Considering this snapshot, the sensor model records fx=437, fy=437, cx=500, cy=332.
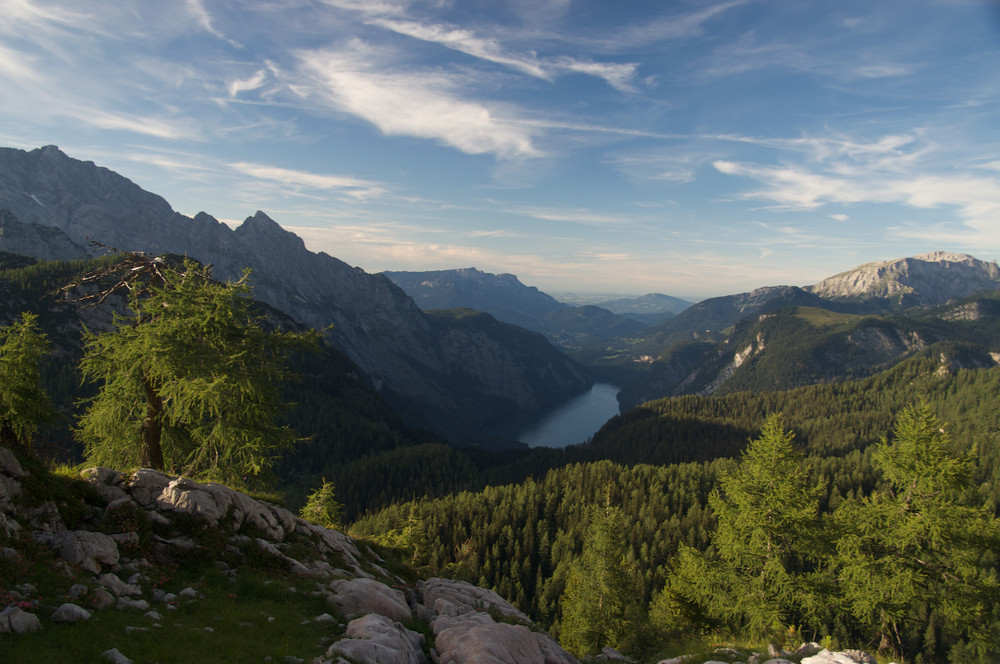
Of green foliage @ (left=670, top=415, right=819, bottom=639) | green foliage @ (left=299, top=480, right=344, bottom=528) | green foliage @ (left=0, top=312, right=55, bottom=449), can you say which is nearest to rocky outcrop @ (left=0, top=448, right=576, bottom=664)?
green foliage @ (left=0, top=312, right=55, bottom=449)

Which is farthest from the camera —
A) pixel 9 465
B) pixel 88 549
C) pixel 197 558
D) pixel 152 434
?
pixel 152 434

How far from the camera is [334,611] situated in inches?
611

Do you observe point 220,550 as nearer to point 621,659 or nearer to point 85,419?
Result: point 85,419

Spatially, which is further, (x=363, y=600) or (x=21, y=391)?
(x=363, y=600)

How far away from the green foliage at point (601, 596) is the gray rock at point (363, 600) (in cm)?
1976

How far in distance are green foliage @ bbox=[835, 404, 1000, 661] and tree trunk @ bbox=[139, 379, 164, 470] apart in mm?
35689

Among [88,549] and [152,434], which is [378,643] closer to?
[88,549]

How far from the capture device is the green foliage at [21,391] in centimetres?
1603

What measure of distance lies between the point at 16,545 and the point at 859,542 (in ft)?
116

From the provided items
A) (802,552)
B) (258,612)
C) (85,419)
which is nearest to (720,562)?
(802,552)

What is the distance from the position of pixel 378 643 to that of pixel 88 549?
9108 millimetres

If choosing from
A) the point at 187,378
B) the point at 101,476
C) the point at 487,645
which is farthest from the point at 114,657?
the point at 187,378

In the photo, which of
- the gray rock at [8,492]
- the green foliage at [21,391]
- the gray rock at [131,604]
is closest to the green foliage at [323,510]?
the green foliage at [21,391]

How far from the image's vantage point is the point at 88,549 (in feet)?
42.9
